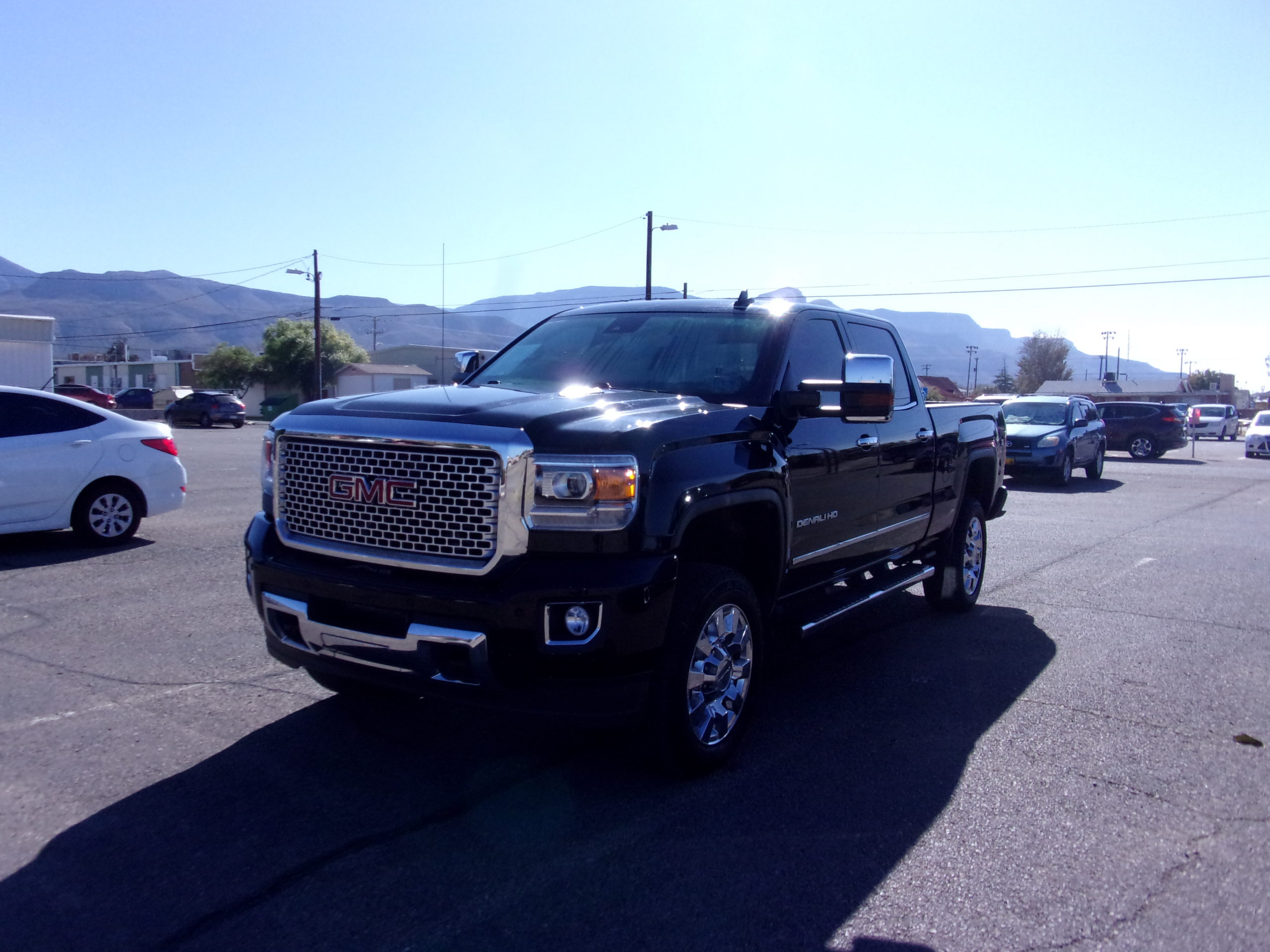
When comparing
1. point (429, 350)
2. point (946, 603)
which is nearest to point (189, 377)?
point (429, 350)

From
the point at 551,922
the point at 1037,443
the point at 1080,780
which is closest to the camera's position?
the point at 551,922

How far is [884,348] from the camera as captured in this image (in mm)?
6668

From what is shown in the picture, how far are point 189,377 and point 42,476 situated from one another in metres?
102

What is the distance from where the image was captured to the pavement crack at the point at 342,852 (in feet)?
9.93

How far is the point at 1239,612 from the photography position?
787cm

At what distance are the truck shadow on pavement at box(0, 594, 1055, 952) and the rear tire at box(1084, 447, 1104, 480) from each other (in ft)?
56.3

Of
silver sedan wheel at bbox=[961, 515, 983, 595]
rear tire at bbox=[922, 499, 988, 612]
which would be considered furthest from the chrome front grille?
silver sedan wheel at bbox=[961, 515, 983, 595]

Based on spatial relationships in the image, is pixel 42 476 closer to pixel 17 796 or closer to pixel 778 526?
pixel 17 796

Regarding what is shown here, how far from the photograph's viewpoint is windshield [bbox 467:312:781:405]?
4934mm

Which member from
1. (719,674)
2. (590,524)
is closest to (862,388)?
(719,674)

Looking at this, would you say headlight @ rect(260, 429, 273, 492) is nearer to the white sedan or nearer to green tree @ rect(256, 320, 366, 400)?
the white sedan

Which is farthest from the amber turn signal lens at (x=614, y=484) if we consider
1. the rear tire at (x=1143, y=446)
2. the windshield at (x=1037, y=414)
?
the rear tire at (x=1143, y=446)

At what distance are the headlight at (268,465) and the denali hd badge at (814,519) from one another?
93.4 inches

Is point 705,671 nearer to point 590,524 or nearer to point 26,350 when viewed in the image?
point 590,524
